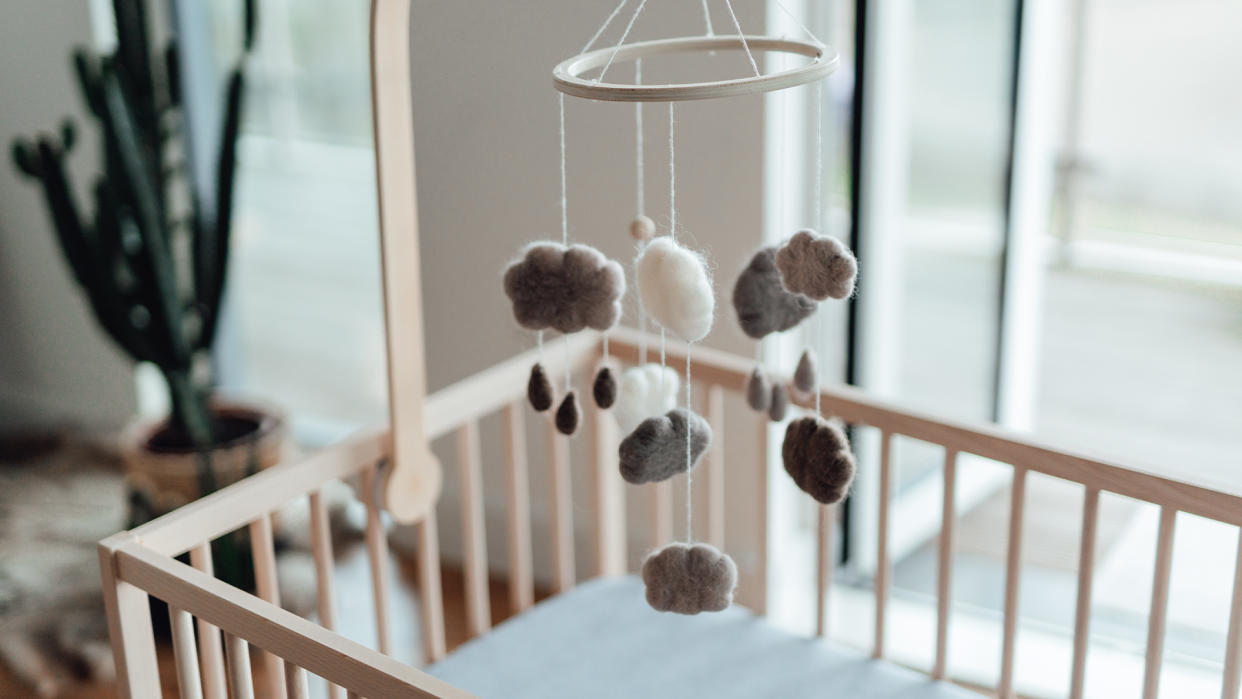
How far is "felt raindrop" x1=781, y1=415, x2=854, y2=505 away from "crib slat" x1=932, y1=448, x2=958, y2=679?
0.34 meters

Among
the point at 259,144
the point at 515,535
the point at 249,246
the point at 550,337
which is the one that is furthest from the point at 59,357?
the point at 515,535

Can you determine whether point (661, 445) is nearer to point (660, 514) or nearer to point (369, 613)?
point (660, 514)

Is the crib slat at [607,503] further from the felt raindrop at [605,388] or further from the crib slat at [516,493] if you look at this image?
the felt raindrop at [605,388]

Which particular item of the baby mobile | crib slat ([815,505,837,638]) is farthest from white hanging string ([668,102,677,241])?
crib slat ([815,505,837,638])

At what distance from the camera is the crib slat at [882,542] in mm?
1563

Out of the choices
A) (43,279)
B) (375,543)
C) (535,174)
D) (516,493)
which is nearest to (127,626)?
(375,543)

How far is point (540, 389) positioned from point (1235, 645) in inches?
30.7

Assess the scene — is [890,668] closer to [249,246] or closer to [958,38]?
[958,38]

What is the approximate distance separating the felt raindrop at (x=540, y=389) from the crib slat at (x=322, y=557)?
1.13 ft

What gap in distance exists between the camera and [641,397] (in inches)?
50.9

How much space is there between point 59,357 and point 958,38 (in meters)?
2.21

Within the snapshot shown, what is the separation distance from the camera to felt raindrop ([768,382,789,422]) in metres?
1.35

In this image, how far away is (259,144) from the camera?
9.25 ft

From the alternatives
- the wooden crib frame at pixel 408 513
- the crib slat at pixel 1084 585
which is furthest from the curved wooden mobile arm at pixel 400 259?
the crib slat at pixel 1084 585
